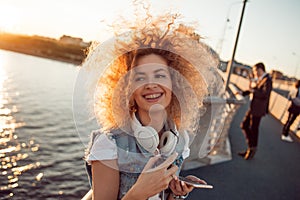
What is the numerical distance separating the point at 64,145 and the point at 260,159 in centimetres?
709

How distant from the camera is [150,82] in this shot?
52.8 inches

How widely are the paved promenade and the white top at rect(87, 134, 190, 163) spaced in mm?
2716

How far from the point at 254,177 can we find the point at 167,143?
158 inches

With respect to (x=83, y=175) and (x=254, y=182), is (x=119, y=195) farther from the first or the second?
(x=83, y=175)

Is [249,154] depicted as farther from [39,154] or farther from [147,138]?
[39,154]

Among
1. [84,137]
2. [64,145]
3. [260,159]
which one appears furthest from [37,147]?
[84,137]

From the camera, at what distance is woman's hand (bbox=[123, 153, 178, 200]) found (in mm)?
1123

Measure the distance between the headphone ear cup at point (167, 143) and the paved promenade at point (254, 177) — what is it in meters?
2.52

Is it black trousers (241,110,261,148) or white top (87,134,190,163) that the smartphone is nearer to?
white top (87,134,190,163)

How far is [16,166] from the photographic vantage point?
818cm

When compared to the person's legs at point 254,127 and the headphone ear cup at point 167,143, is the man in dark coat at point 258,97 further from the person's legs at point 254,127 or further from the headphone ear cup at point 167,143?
the headphone ear cup at point 167,143

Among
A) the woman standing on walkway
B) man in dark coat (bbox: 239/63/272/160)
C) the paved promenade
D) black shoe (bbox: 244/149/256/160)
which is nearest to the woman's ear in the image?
the woman standing on walkway

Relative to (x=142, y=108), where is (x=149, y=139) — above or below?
below

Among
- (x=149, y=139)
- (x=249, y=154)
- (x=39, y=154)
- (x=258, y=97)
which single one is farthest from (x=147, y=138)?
(x=39, y=154)
